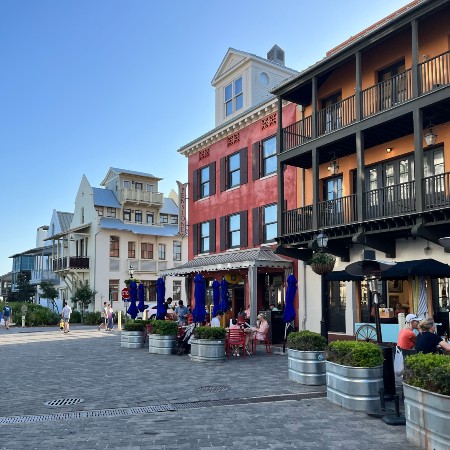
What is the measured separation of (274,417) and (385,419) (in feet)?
5.26

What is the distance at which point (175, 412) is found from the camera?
8273 mm

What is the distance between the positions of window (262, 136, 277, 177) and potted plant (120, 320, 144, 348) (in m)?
8.68

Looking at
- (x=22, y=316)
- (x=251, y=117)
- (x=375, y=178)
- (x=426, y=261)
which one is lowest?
(x=22, y=316)

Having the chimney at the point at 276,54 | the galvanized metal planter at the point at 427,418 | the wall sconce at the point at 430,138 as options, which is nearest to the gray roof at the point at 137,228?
the chimney at the point at 276,54

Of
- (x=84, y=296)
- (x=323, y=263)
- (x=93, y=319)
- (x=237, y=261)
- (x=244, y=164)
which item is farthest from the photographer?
(x=84, y=296)

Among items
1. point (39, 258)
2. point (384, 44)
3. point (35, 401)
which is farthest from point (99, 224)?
point (35, 401)

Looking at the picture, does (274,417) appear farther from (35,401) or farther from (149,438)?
(35,401)

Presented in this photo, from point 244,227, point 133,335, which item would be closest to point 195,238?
point 244,227

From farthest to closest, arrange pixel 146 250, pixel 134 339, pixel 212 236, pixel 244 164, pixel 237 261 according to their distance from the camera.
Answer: pixel 146 250
pixel 212 236
pixel 244 164
pixel 237 261
pixel 134 339

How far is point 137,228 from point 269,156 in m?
24.5

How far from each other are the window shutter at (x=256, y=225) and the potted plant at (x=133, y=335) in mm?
6621

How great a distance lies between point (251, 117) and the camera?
77.4 feet

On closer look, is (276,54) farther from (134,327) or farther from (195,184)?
(134,327)

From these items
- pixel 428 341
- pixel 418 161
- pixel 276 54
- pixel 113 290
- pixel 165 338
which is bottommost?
pixel 165 338
